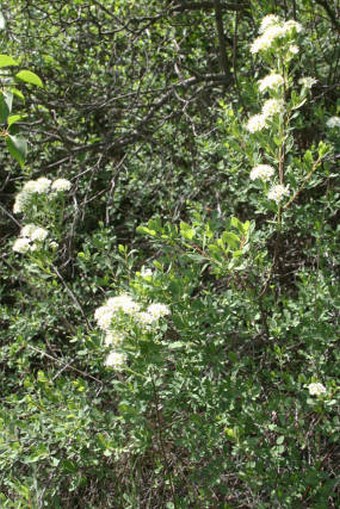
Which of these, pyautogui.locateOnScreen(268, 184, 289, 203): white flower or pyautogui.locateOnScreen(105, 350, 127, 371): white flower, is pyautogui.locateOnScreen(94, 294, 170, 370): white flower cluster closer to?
pyautogui.locateOnScreen(105, 350, 127, 371): white flower

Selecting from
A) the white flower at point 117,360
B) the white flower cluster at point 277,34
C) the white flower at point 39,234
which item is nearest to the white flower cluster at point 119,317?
the white flower at point 117,360

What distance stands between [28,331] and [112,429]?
76cm

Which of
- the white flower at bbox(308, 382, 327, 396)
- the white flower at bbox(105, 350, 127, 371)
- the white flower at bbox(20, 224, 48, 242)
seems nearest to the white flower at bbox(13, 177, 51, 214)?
the white flower at bbox(20, 224, 48, 242)

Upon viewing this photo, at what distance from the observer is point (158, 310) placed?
180 cm

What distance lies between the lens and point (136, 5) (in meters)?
3.83

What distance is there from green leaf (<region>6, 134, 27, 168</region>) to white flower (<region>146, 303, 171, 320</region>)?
0.56 m

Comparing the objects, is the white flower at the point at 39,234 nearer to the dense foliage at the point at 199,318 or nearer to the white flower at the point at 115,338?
the dense foliage at the point at 199,318

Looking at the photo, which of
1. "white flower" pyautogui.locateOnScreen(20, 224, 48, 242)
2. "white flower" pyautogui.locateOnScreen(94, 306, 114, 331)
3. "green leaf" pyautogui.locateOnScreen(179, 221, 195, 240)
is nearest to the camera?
"white flower" pyautogui.locateOnScreen(94, 306, 114, 331)

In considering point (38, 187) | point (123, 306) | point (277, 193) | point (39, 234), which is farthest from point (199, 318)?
point (38, 187)

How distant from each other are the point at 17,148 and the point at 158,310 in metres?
0.61

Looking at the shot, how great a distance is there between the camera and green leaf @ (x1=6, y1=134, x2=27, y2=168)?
1.67 metres

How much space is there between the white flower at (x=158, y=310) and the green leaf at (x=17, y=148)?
56 centimetres

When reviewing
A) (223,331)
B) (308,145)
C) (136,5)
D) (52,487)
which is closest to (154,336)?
(223,331)

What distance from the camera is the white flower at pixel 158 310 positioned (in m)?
1.79
